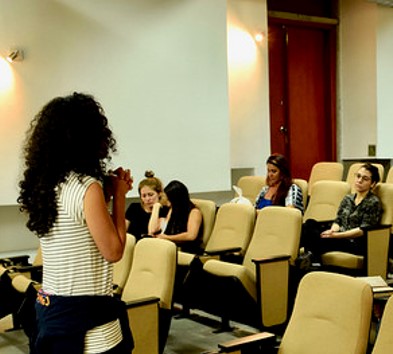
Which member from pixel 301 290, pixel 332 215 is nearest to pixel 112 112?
pixel 332 215

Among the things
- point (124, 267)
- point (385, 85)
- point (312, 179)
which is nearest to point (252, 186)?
point (312, 179)

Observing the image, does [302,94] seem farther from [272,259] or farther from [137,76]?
[272,259]

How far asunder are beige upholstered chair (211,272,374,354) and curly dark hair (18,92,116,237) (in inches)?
37.2

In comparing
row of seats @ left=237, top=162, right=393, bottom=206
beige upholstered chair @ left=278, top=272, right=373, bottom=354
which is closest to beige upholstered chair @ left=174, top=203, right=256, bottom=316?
row of seats @ left=237, top=162, right=393, bottom=206

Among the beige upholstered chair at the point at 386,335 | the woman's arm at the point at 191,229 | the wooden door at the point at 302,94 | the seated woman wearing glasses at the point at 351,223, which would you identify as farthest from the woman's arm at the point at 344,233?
the wooden door at the point at 302,94

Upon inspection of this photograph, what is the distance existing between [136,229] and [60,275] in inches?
132

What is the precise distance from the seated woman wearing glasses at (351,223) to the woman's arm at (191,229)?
0.85 metres

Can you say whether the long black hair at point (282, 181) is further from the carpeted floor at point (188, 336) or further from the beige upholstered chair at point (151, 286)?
the beige upholstered chair at point (151, 286)

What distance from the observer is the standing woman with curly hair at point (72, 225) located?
5.75 feet

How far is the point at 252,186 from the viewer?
21.1 feet

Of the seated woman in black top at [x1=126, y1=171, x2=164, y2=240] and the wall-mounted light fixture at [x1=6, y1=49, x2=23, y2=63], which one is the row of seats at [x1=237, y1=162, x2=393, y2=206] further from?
the wall-mounted light fixture at [x1=6, y1=49, x2=23, y2=63]

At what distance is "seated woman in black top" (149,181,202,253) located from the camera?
4.62 metres

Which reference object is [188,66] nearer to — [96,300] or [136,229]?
[136,229]

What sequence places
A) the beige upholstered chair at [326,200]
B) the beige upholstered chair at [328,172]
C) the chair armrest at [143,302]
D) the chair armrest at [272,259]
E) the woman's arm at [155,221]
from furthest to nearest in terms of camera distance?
the beige upholstered chair at [328,172] → the beige upholstered chair at [326,200] → the woman's arm at [155,221] → the chair armrest at [272,259] → the chair armrest at [143,302]
